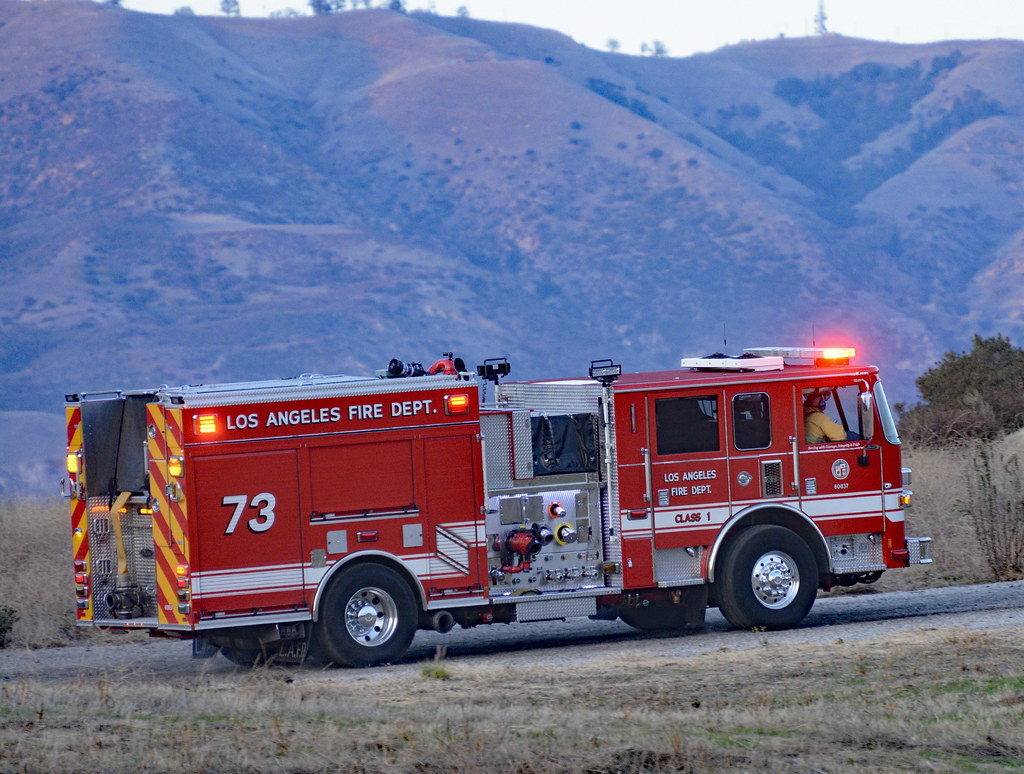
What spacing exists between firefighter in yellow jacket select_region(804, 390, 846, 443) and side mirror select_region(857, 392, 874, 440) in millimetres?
207

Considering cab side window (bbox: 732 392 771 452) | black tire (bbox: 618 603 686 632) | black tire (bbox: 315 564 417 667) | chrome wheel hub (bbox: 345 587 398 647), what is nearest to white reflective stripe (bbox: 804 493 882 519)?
cab side window (bbox: 732 392 771 452)

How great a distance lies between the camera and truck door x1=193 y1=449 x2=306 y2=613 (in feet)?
40.4

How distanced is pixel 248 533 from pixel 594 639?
13.1ft

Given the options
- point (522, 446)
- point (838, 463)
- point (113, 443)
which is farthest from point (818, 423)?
point (113, 443)

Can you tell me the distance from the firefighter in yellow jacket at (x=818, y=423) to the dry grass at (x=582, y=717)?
2538 millimetres

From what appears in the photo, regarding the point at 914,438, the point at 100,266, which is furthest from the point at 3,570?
the point at 100,266

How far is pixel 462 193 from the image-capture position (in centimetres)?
14225

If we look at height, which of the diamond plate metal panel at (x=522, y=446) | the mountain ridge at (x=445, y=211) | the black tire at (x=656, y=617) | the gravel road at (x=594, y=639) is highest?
the mountain ridge at (x=445, y=211)

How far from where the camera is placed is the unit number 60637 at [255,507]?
12383 mm

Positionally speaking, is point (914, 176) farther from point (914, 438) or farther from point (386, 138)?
point (914, 438)

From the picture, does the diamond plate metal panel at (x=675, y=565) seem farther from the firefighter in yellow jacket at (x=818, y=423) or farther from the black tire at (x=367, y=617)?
the black tire at (x=367, y=617)

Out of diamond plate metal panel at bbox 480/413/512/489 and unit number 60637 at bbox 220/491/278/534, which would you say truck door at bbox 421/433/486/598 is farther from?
unit number 60637 at bbox 220/491/278/534

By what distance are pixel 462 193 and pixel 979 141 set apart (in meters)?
58.9

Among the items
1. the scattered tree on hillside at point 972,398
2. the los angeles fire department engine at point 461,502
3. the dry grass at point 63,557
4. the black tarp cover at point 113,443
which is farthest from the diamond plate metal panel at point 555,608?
the scattered tree on hillside at point 972,398
